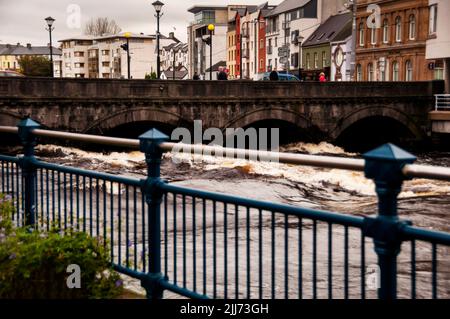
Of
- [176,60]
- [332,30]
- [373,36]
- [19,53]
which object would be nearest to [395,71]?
[373,36]

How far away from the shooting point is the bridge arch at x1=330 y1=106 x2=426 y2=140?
1455 inches

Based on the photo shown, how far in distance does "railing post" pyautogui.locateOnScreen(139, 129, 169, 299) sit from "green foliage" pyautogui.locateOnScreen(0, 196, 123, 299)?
0.85 ft

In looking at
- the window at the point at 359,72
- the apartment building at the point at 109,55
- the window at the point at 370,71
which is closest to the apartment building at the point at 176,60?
the apartment building at the point at 109,55

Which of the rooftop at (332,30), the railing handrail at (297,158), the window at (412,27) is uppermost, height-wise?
the rooftop at (332,30)

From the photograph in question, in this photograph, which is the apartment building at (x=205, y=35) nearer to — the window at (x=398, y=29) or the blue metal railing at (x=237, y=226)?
the window at (x=398, y=29)

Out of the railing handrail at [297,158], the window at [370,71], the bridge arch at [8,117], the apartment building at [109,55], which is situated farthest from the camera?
the apartment building at [109,55]

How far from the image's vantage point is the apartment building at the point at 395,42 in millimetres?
51812

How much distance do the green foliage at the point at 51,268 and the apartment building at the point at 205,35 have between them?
102 metres

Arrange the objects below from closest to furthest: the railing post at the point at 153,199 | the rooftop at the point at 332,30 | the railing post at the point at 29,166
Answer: the railing post at the point at 153,199 < the railing post at the point at 29,166 < the rooftop at the point at 332,30

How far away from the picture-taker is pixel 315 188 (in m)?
23.2

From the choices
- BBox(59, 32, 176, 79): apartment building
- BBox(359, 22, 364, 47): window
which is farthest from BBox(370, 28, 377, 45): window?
BBox(59, 32, 176, 79): apartment building

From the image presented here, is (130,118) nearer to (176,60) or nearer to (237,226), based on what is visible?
(237,226)

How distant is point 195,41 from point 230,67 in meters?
17.9

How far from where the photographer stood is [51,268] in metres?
4.82
